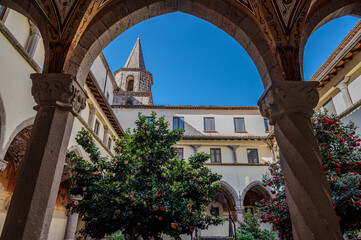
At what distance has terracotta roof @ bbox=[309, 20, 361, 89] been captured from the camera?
931cm

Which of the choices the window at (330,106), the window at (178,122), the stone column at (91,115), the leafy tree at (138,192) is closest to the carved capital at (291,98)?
the leafy tree at (138,192)

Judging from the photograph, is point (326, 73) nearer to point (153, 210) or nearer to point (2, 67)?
point (153, 210)

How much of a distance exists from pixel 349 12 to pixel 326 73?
26.0ft

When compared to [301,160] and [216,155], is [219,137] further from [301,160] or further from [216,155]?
[301,160]

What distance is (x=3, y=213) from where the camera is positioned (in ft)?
30.6

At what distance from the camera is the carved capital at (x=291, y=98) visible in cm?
323

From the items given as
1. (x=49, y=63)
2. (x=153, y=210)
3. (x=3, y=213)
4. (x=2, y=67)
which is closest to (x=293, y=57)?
(x=49, y=63)

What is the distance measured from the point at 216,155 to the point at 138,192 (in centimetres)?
1363

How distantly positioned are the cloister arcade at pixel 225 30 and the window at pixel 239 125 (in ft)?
56.0

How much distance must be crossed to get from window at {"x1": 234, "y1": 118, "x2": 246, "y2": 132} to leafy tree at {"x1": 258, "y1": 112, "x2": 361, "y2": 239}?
1359 centimetres

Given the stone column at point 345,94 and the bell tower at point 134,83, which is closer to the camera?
the stone column at point 345,94

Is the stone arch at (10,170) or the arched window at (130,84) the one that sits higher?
the arched window at (130,84)

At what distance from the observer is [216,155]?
19.2 metres

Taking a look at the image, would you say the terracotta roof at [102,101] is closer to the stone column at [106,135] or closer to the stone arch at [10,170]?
the stone column at [106,135]
